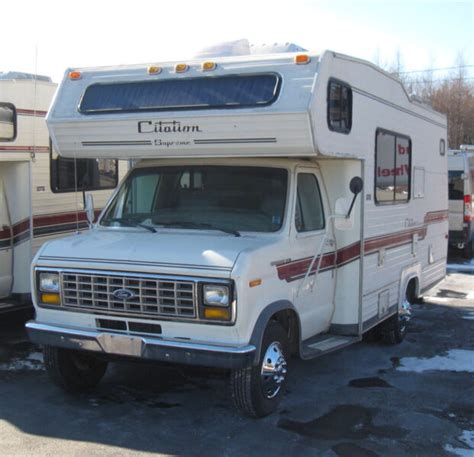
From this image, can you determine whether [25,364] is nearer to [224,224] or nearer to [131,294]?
[131,294]

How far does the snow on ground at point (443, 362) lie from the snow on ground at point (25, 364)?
141 inches

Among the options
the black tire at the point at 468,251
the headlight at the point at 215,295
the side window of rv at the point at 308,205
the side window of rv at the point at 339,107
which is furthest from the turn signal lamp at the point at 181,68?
the black tire at the point at 468,251

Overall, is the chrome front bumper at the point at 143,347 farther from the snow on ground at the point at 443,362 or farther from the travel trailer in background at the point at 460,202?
the travel trailer in background at the point at 460,202

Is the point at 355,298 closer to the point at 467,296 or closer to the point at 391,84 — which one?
the point at 391,84

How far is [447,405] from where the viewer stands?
5.33 m

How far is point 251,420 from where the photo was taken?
4883 millimetres

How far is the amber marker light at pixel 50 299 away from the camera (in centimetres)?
496

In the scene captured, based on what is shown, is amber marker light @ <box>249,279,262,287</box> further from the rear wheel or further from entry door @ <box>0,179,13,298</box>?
entry door @ <box>0,179,13,298</box>

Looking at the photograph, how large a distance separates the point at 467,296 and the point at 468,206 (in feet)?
14.4

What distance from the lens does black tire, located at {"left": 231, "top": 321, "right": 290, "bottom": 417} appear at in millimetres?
4635

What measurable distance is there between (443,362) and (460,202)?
8.39 metres

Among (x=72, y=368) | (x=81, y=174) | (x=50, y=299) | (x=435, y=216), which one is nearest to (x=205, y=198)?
(x=50, y=299)

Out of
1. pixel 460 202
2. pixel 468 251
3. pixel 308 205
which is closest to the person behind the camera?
pixel 308 205

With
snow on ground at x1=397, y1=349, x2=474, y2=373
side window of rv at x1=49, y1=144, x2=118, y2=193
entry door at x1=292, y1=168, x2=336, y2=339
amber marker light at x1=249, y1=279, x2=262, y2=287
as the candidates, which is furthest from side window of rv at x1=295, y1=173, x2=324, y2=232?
side window of rv at x1=49, y1=144, x2=118, y2=193
